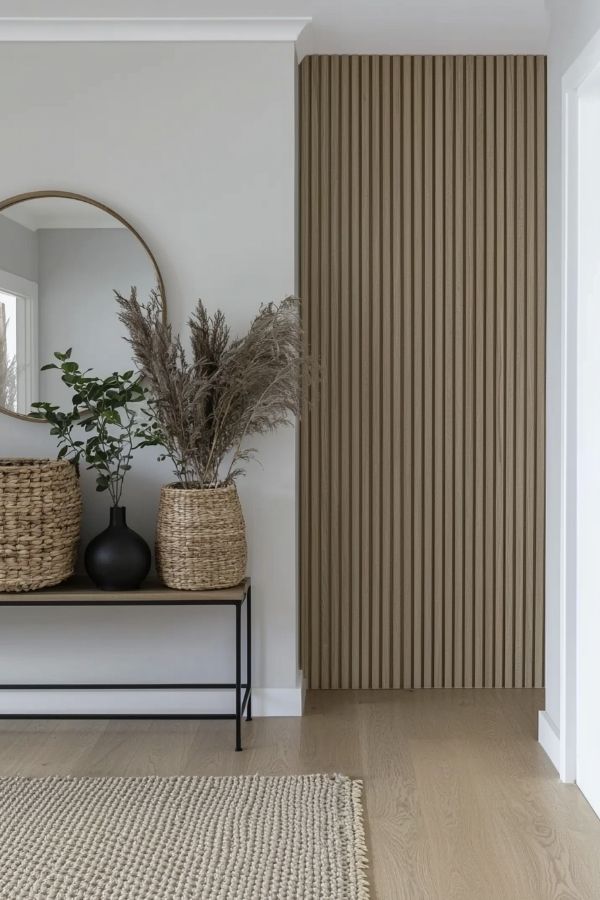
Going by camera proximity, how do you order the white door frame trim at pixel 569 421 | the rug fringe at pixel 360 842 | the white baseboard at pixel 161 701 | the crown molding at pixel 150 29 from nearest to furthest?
the rug fringe at pixel 360 842 < the white door frame trim at pixel 569 421 < the crown molding at pixel 150 29 < the white baseboard at pixel 161 701

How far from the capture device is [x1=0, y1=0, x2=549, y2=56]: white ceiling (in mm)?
2965

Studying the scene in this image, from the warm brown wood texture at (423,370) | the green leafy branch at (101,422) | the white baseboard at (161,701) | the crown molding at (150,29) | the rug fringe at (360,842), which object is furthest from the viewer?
the warm brown wood texture at (423,370)

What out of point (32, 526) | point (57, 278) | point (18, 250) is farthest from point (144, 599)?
point (18, 250)

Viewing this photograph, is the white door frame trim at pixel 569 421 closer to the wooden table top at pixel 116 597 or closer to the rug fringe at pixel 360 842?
the rug fringe at pixel 360 842

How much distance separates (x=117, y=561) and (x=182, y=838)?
3.05 ft

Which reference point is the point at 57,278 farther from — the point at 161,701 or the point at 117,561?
the point at 161,701

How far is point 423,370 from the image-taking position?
3471 mm

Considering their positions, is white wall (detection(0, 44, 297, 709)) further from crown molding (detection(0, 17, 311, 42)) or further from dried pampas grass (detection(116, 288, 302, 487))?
dried pampas grass (detection(116, 288, 302, 487))

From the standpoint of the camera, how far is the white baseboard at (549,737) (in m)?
2.71

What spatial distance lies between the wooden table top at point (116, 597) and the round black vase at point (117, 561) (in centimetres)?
3

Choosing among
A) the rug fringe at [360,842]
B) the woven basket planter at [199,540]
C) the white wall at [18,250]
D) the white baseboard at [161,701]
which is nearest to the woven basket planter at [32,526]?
the woven basket planter at [199,540]

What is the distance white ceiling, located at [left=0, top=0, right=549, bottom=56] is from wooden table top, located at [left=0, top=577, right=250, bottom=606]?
6.53ft

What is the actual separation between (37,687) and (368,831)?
4.51ft

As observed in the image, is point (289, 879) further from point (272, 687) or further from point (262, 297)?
point (262, 297)
